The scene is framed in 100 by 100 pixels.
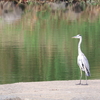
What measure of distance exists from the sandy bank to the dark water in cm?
273

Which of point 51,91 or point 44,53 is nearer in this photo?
point 51,91

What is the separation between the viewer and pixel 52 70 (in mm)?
16328

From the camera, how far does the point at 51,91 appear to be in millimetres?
10695

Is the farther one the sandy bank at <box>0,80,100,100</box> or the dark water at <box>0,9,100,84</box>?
the dark water at <box>0,9,100,84</box>

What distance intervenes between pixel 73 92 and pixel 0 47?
36.9ft

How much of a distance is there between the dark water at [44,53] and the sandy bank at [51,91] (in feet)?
8.97

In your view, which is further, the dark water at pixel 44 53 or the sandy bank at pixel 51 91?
the dark water at pixel 44 53

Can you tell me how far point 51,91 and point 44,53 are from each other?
8973 millimetres

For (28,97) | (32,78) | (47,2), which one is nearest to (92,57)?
(32,78)

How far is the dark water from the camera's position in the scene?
50.8ft

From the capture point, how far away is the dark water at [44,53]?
15.5 metres

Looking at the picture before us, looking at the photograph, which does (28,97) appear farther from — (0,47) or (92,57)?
(0,47)

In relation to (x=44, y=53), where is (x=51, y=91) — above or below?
above

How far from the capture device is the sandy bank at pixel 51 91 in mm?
9961
